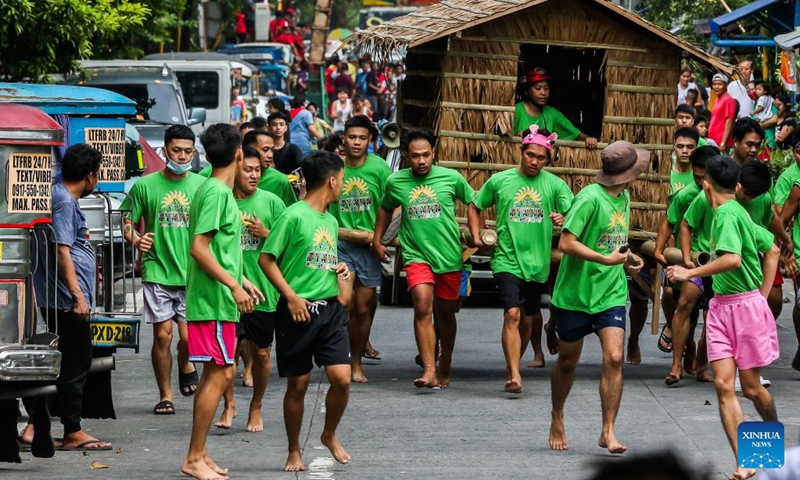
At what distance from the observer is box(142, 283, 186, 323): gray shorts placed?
9836mm

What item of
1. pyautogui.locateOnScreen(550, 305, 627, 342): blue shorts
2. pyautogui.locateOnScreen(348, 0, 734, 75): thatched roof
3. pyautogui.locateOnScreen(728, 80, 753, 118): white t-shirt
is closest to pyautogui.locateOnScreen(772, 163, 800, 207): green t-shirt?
pyautogui.locateOnScreen(348, 0, 734, 75): thatched roof

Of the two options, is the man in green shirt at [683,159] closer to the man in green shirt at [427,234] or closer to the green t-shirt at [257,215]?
Answer: the man in green shirt at [427,234]

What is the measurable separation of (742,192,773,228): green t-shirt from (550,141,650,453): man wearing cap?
2030mm

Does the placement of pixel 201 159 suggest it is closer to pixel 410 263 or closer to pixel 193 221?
pixel 410 263

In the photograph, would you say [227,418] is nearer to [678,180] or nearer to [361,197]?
[361,197]

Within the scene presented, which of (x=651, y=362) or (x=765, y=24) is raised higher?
(x=765, y=24)

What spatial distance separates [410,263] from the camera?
1100 cm

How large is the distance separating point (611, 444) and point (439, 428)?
55.8 inches

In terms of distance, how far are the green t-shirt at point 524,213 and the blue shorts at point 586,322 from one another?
1976 millimetres

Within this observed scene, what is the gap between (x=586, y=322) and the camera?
8805 millimetres

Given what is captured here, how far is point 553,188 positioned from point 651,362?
2.33 meters

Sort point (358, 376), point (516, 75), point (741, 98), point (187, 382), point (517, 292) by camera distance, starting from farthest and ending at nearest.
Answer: point (741, 98) → point (516, 75) → point (358, 376) → point (517, 292) → point (187, 382)

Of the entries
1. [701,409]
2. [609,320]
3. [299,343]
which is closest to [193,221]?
[299,343]

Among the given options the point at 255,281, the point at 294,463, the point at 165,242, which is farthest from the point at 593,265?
the point at 165,242
